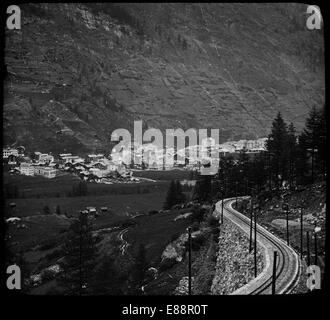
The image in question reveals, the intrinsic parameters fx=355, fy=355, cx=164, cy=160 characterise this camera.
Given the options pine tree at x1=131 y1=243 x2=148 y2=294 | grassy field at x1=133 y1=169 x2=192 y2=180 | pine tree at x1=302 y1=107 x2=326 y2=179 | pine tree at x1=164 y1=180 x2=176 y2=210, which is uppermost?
pine tree at x1=302 y1=107 x2=326 y2=179

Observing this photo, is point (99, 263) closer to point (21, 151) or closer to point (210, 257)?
point (210, 257)

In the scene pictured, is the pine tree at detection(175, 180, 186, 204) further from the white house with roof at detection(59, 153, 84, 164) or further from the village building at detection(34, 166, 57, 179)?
the village building at detection(34, 166, 57, 179)

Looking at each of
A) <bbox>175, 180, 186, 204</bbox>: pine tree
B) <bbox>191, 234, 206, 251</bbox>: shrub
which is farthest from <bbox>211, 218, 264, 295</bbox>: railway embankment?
<bbox>175, 180, 186, 204</bbox>: pine tree

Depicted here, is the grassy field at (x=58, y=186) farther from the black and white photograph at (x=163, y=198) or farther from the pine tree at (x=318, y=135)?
the pine tree at (x=318, y=135)

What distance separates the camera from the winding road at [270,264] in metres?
9.35

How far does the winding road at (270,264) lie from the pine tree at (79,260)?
24.9ft

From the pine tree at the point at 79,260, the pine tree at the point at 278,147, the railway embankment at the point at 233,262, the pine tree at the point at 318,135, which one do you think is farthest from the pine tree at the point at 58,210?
the pine tree at the point at 318,135

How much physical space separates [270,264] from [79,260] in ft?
28.5

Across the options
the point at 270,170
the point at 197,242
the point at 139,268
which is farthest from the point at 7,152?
the point at 270,170

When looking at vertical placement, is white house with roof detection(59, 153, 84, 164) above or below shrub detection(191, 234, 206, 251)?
above

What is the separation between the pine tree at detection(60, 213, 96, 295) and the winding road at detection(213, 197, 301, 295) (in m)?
7.60

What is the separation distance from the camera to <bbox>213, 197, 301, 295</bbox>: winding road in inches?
368

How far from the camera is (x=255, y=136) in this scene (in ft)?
122
